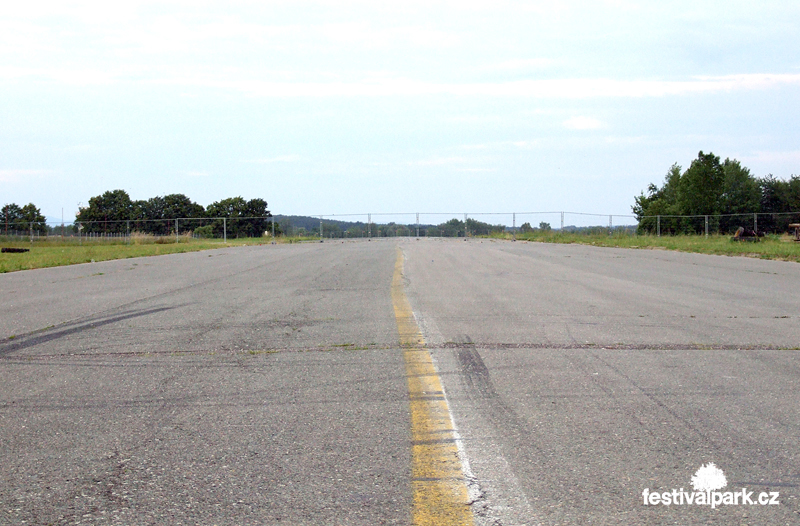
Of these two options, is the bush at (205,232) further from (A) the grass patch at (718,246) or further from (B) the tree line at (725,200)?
(B) the tree line at (725,200)

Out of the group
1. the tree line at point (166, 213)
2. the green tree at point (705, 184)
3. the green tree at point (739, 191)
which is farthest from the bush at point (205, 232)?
the green tree at point (739, 191)

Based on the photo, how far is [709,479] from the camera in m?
3.17

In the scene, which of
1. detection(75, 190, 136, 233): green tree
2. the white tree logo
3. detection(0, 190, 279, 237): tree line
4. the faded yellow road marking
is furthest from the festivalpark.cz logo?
detection(75, 190, 136, 233): green tree

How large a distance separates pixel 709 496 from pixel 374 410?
6.46 feet

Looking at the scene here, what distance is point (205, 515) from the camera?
9.25 ft

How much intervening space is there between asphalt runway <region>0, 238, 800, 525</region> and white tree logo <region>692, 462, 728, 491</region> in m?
0.04

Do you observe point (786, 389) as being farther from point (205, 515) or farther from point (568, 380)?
point (205, 515)

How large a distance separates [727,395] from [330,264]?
1386 centimetres

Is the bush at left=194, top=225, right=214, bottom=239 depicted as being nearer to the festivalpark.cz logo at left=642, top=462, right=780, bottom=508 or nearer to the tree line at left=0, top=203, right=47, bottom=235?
the tree line at left=0, top=203, right=47, bottom=235

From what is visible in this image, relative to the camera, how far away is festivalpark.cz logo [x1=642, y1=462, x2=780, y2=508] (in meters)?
2.93

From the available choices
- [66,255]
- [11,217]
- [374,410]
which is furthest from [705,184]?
[11,217]

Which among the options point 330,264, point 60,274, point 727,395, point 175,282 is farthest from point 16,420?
point 330,264

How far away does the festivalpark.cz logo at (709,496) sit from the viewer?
9.61ft

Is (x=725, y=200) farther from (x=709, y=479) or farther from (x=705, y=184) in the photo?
(x=709, y=479)
